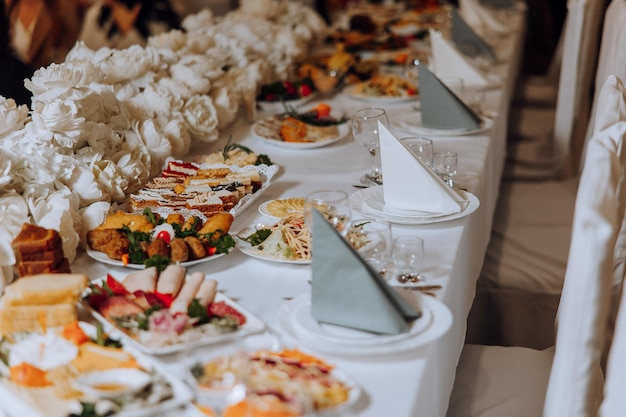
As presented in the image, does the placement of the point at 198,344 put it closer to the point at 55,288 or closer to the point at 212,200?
the point at 55,288

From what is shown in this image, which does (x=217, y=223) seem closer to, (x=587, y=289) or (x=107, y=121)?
(x=107, y=121)

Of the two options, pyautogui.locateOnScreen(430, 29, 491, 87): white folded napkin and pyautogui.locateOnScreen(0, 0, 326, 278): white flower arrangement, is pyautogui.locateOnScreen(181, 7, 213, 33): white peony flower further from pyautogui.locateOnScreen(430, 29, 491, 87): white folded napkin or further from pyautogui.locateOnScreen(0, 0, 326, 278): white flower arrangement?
pyautogui.locateOnScreen(430, 29, 491, 87): white folded napkin

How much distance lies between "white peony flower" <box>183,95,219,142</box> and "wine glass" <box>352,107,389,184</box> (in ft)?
1.66

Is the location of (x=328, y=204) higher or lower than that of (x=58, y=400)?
higher

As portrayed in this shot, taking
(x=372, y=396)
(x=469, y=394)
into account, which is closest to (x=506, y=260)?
(x=469, y=394)

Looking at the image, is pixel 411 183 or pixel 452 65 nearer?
pixel 411 183

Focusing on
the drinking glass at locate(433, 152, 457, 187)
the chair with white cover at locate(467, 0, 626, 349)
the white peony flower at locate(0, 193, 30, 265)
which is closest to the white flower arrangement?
the white peony flower at locate(0, 193, 30, 265)

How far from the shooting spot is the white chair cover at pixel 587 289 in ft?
4.36

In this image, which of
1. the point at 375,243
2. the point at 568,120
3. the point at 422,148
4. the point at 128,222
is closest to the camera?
the point at 375,243

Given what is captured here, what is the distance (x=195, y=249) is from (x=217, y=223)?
0.12 metres

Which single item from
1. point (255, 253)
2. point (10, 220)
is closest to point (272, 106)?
point (255, 253)

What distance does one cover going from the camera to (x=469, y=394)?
1784mm

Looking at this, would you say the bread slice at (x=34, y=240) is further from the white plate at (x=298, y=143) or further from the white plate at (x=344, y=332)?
the white plate at (x=298, y=143)

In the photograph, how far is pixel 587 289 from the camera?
1.36m
